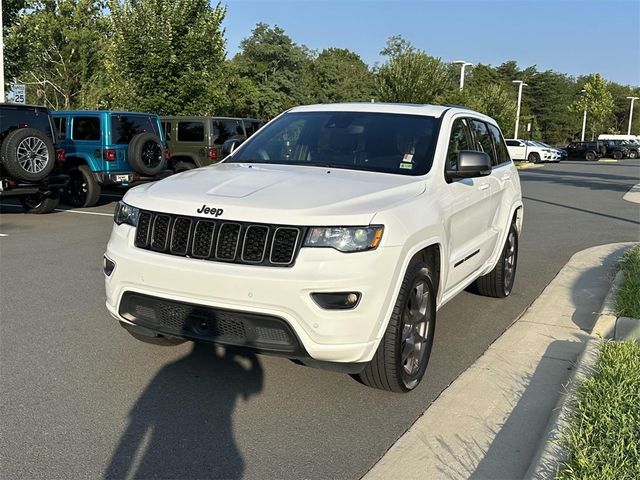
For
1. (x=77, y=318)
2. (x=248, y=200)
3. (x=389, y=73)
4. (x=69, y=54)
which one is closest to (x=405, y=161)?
(x=248, y=200)

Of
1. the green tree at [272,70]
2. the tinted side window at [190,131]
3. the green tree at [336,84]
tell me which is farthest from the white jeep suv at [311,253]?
the green tree at [336,84]

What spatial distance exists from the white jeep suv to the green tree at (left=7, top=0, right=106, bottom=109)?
32.8m

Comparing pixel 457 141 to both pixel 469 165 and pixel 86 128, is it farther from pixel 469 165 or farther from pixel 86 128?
pixel 86 128

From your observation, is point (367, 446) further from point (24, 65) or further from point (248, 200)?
point (24, 65)

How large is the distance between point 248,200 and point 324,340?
885 mm

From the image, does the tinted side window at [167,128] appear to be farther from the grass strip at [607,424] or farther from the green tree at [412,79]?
the green tree at [412,79]

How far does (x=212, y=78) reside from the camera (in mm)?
20891

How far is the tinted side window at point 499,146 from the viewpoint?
20.9ft

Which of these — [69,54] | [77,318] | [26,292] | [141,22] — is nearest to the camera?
[77,318]

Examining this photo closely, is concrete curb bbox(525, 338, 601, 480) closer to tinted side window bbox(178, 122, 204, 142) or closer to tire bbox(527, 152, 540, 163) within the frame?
tinted side window bbox(178, 122, 204, 142)

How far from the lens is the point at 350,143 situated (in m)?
4.66

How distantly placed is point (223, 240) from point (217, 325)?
467 millimetres

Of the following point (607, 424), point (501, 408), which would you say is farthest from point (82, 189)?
point (607, 424)

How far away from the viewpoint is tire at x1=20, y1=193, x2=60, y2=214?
11844mm
